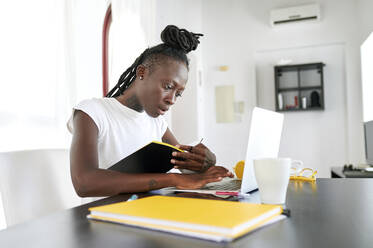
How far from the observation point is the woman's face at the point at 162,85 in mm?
1452

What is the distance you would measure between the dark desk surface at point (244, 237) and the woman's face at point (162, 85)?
31.3 inches

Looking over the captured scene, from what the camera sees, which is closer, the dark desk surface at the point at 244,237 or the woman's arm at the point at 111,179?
the dark desk surface at the point at 244,237

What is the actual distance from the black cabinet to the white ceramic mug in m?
3.60

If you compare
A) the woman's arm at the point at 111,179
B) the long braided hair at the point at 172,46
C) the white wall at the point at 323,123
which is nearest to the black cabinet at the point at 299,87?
the white wall at the point at 323,123

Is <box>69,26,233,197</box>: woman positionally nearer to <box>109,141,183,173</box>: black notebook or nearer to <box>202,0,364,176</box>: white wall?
<box>109,141,183,173</box>: black notebook

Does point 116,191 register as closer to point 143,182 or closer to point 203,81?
point 143,182

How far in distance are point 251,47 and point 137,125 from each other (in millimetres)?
3255

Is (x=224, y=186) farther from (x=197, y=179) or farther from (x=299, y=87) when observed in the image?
(x=299, y=87)

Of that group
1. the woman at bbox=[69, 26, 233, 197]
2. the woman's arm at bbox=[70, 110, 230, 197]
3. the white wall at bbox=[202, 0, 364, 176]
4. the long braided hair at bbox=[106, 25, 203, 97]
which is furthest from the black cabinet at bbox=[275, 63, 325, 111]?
the woman's arm at bbox=[70, 110, 230, 197]

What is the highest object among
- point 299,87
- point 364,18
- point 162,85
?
point 364,18

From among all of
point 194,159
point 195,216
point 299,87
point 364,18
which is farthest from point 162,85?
point 364,18

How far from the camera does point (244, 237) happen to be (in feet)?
1.65

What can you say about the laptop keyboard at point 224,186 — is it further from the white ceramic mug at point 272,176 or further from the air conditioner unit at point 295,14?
the air conditioner unit at point 295,14

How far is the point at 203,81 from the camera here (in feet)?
15.3
